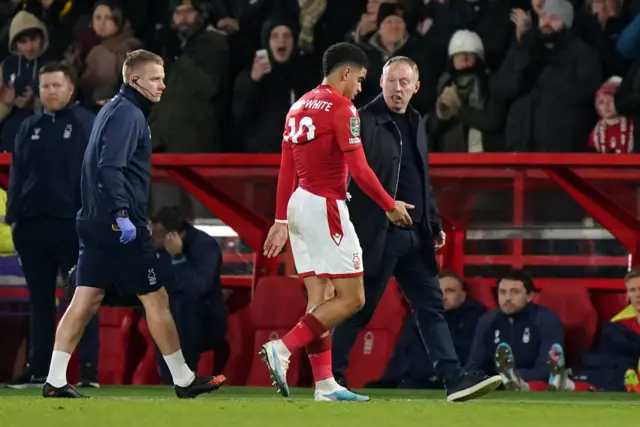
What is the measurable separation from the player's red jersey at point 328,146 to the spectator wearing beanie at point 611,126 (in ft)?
13.9

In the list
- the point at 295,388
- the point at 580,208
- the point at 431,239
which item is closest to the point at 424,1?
the point at 580,208

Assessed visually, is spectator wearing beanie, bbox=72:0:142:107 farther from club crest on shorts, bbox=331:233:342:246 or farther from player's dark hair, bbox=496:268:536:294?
club crest on shorts, bbox=331:233:342:246

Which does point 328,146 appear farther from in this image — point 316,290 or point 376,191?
point 316,290

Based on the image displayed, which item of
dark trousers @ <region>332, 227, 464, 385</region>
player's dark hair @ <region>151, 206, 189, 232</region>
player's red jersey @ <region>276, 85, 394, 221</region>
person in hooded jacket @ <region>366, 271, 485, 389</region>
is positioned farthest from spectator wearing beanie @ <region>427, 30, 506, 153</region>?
player's red jersey @ <region>276, 85, 394, 221</region>

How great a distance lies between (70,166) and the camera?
11.8 meters

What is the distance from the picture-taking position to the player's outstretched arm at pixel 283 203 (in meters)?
9.38

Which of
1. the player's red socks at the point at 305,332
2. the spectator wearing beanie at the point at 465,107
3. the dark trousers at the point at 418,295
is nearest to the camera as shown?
the player's red socks at the point at 305,332

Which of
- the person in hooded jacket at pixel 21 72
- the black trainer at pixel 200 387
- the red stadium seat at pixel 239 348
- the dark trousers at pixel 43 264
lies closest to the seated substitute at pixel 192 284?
the red stadium seat at pixel 239 348

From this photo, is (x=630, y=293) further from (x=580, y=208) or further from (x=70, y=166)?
(x=70, y=166)

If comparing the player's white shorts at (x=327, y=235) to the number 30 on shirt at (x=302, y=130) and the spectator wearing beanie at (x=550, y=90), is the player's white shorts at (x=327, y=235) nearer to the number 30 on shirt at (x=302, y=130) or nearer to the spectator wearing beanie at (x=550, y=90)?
the number 30 on shirt at (x=302, y=130)

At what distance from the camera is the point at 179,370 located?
9.56 meters

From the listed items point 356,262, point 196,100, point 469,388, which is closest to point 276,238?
point 356,262

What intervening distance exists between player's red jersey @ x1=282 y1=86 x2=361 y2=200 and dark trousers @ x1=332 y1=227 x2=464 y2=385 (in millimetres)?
834

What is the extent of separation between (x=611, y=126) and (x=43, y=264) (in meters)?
4.44
